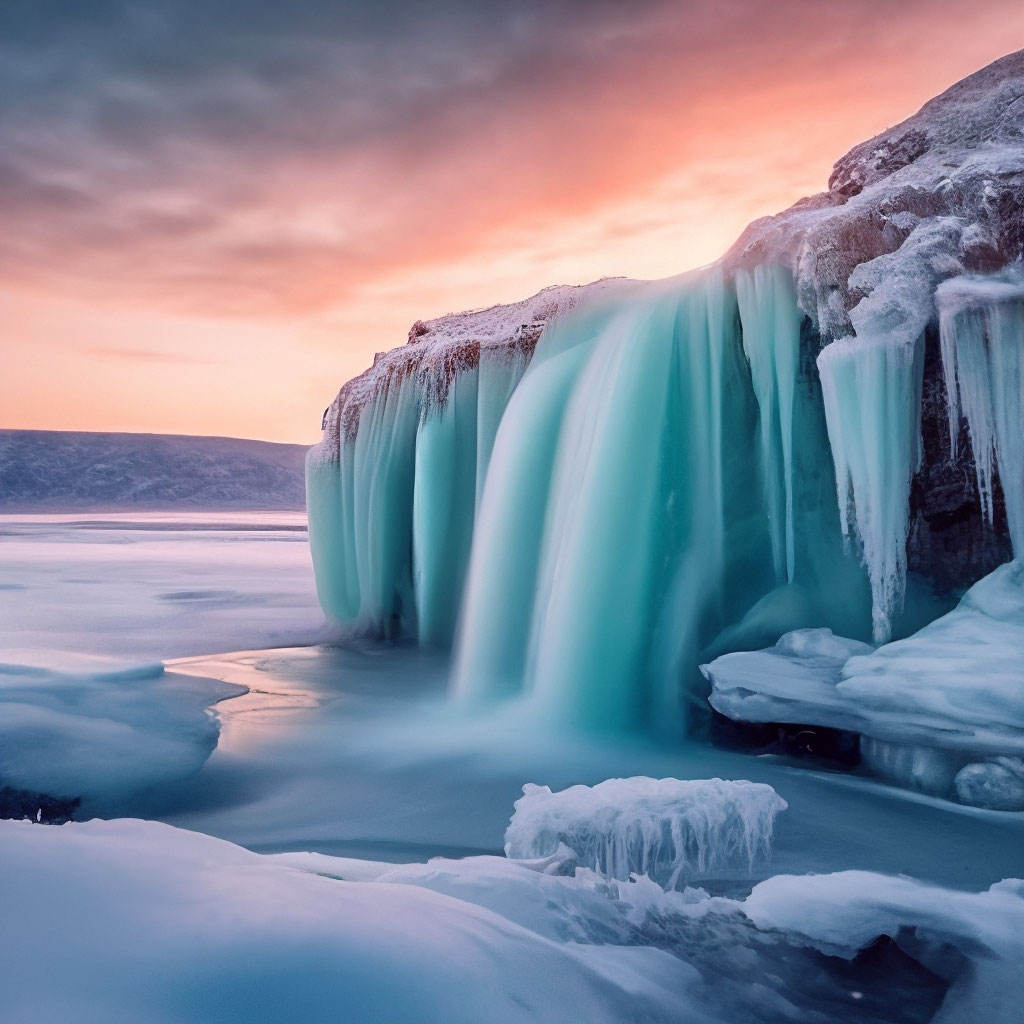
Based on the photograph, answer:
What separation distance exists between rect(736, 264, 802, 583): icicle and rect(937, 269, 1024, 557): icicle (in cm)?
93

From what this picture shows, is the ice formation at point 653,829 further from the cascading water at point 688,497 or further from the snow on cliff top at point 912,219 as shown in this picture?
the snow on cliff top at point 912,219

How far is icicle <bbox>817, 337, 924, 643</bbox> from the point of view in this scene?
4.21 metres

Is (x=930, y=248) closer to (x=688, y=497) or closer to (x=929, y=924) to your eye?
(x=688, y=497)

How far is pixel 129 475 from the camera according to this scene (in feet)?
211

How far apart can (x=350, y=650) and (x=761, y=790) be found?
5607mm

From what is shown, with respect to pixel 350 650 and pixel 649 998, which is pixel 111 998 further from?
pixel 350 650

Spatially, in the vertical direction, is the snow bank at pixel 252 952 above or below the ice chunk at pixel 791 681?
above

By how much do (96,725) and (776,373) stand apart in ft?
14.5

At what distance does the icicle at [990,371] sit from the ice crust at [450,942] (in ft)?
7.07

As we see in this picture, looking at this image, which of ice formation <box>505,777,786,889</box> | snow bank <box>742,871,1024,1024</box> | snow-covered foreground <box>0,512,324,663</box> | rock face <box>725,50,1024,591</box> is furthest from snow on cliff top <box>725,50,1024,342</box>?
snow-covered foreground <box>0,512,324,663</box>

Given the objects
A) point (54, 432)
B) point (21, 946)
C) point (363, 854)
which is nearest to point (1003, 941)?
point (363, 854)

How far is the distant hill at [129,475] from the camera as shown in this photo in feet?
201

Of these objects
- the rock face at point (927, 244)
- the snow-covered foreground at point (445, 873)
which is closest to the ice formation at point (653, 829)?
the snow-covered foreground at point (445, 873)

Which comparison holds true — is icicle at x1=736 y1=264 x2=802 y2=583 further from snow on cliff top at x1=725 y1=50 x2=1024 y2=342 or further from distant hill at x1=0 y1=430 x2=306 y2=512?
distant hill at x1=0 y1=430 x2=306 y2=512
